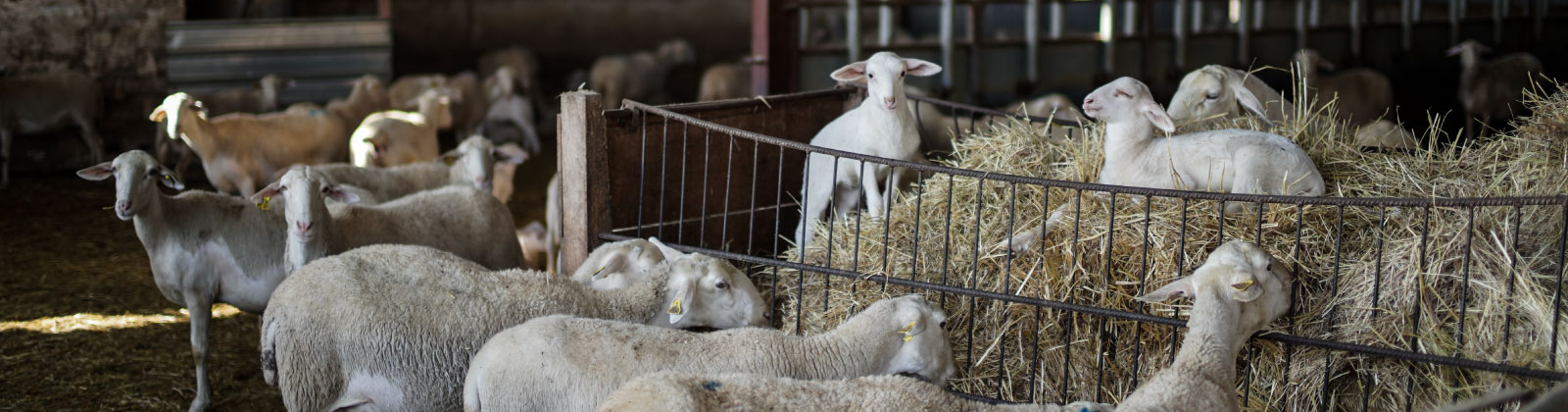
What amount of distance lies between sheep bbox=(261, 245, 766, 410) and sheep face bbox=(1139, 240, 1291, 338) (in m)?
1.67

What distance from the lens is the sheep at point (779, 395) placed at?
296cm

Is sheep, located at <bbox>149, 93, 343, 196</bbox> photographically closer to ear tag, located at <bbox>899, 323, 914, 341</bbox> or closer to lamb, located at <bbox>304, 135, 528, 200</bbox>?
lamb, located at <bbox>304, 135, 528, 200</bbox>

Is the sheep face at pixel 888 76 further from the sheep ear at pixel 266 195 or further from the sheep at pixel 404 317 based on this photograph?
the sheep ear at pixel 266 195

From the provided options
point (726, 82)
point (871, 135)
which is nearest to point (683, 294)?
point (871, 135)

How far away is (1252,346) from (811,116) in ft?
9.56

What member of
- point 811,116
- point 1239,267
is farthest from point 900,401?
point 811,116

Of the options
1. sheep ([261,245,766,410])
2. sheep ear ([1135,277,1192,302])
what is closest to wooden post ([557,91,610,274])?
sheep ([261,245,766,410])

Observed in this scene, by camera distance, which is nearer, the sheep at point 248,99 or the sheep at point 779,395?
the sheep at point 779,395

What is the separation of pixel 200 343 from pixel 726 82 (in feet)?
29.3

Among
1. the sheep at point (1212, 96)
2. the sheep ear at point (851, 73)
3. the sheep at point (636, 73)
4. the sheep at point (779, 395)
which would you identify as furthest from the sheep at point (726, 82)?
the sheep at point (779, 395)

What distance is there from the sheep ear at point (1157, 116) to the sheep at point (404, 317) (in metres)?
1.58

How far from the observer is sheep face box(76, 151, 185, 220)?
508cm

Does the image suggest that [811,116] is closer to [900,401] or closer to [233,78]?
[900,401]

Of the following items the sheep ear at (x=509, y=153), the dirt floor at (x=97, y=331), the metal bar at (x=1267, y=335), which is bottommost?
the dirt floor at (x=97, y=331)
